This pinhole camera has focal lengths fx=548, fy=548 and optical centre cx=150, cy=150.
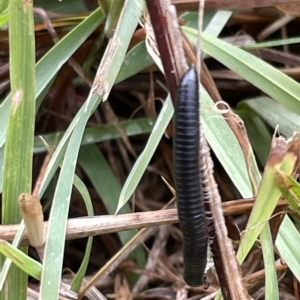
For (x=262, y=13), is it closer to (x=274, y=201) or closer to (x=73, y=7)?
(x=73, y=7)

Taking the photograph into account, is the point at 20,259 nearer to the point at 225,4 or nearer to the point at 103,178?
the point at 103,178

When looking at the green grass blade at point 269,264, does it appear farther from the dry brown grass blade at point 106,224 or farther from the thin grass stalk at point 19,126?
the thin grass stalk at point 19,126

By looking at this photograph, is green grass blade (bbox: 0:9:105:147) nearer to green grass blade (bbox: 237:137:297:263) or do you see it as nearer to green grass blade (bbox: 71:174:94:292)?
green grass blade (bbox: 71:174:94:292)

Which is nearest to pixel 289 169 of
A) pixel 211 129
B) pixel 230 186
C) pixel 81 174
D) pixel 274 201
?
pixel 274 201

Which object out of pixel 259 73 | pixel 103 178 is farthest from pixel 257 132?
pixel 103 178

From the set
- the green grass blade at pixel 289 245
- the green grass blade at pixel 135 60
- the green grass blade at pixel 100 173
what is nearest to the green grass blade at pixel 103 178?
the green grass blade at pixel 100 173

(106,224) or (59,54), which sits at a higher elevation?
(59,54)

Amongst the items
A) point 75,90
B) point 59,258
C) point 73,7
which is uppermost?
point 73,7
